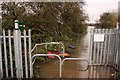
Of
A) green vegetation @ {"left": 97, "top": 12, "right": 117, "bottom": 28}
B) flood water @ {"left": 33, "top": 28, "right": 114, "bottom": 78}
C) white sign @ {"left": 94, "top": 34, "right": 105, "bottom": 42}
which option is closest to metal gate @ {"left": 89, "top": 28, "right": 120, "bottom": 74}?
white sign @ {"left": 94, "top": 34, "right": 105, "bottom": 42}

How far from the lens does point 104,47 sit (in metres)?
5.14

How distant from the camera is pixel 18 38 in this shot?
3.85m

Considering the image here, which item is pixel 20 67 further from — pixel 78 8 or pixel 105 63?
pixel 78 8

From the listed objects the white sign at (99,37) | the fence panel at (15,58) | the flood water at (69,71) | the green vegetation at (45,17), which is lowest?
the flood water at (69,71)

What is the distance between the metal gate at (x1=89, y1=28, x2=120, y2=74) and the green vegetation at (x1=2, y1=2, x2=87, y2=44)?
3187 millimetres

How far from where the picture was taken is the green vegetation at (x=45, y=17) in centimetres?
699

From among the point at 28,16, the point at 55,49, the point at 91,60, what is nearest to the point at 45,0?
the point at 28,16

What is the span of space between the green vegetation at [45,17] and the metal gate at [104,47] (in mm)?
3187

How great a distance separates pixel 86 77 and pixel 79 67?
0.81 meters

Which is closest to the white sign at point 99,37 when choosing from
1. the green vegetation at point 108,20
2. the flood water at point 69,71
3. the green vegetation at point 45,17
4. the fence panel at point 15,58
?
the flood water at point 69,71

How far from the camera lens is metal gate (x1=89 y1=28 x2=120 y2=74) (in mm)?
4988

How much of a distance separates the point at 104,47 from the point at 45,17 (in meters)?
3.47

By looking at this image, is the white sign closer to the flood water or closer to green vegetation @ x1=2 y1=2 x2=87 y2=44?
the flood water

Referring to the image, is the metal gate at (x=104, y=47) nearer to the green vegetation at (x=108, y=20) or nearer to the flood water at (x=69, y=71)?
the flood water at (x=69, y=71)
